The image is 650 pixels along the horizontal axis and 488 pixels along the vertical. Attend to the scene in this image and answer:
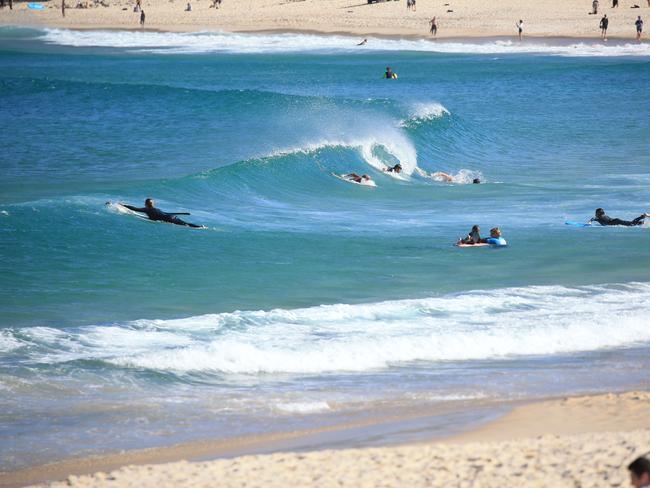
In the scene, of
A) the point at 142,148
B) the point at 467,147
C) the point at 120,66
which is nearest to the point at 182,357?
the point at 142,148

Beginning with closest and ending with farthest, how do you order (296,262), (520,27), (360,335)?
(360,335) → (296,262) → (520,27)

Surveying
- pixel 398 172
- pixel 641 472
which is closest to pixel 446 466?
pixel 641 472

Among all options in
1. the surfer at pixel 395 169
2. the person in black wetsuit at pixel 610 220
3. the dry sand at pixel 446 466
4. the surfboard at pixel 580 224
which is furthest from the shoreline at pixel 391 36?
the dry sand at pixel 446 466

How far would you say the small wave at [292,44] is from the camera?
200ft

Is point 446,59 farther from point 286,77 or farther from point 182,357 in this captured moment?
point 182,357

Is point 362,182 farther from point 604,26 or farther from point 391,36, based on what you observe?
point 391,36

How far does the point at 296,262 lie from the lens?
18641 mm

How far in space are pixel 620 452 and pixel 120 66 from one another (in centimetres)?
5038

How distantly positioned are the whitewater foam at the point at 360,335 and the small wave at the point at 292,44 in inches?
1804

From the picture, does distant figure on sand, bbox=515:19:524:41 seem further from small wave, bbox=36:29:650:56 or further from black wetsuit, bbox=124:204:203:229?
black wetsuit, bbox=124:204:203:229

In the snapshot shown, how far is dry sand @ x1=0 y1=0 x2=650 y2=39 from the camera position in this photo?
68.1 metres

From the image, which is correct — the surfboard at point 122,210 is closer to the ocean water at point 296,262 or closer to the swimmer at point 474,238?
the ocean water at point 296,262

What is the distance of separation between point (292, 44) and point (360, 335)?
2225 inches

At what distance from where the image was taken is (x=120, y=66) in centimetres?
5634
